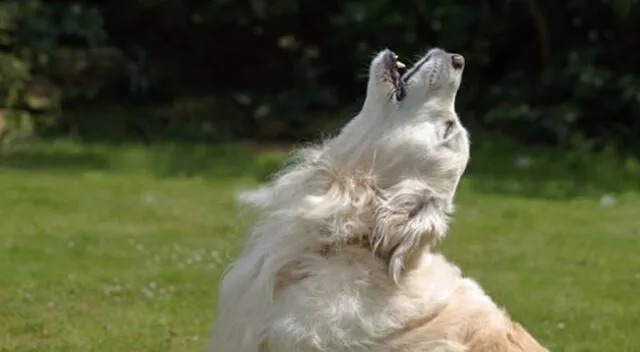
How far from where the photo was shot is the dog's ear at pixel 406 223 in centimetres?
386

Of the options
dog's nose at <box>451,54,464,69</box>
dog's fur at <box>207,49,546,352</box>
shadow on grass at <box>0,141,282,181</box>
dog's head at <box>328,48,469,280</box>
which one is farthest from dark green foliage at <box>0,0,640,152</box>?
dog's fur at <box>207,49,546,352</box>

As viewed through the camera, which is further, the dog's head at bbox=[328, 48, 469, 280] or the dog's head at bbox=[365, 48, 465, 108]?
the dog's head at bbox=[365, 48, 465, 108]

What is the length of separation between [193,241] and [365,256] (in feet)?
14.5

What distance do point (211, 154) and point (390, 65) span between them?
7.95 m

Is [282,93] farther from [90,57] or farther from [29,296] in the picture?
[29,296]

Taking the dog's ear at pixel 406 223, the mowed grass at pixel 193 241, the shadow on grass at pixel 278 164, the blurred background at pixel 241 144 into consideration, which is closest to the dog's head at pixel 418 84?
the dog's ear at pixel 406 223

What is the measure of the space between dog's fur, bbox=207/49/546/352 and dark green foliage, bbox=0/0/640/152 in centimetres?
912

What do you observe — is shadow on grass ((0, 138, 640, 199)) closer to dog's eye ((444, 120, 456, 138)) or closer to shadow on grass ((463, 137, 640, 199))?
shadow on grass ((463, 137, 640, 199))

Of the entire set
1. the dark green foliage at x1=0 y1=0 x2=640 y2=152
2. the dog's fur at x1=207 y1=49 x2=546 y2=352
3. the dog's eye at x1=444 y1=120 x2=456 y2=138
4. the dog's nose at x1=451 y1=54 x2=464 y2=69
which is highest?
the dog's nose at x1=451 y1=54 x2=464 y2=69

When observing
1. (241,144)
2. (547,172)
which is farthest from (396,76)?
(241,144)

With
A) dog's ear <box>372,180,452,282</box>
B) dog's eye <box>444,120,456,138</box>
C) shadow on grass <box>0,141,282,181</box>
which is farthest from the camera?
shadow on grass <box>0,141,282,181</box>

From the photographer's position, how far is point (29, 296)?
6.57 m

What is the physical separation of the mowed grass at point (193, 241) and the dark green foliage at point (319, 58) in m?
1.30

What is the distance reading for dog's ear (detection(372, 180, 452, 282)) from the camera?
3855mm
